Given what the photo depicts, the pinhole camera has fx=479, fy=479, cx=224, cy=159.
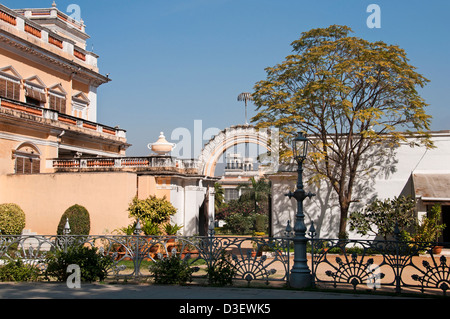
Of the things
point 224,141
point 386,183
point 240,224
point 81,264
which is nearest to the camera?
point 81,264

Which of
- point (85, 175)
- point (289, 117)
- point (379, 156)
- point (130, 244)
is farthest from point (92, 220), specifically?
point (379, 156)

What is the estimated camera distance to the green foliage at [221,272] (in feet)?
33.5

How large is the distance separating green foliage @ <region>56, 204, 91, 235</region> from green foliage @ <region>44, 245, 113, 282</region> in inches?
263

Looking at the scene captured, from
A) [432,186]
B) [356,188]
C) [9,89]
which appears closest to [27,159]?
[9,89]

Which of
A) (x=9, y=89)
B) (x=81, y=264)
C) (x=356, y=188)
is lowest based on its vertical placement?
(x=81, y=264)

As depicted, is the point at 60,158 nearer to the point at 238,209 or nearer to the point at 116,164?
the point at 116,164

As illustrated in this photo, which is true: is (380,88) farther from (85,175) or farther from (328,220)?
(85,175)

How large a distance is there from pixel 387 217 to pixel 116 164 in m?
11.2

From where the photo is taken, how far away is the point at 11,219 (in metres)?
17.6

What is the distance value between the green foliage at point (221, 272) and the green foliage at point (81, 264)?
240 cm

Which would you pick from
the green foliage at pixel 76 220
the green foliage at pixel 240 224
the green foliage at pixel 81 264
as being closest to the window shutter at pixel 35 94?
the green foliage at pixel 76 220

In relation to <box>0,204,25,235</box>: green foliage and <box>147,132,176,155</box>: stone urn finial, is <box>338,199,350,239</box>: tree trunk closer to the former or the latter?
<box>147,132,176,155</box>: stone urn finial

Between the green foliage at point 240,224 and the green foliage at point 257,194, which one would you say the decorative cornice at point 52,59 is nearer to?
the green foliage at point 240,224
